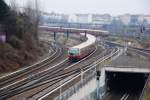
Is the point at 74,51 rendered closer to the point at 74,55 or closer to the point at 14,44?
the point at 74,55

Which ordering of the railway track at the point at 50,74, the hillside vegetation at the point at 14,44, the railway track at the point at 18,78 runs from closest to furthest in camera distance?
1. the railway track at the point at 50,74
2. the railway track at the point at 18,78
3. the hillside vegetation at the point at 14,44

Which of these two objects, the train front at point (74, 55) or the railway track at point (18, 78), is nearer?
the railway track at point (18, 78)

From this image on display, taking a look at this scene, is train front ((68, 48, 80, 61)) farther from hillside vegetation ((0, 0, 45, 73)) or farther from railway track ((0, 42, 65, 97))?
railway track ((0, 42, 65, 97))

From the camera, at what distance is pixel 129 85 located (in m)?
41.9

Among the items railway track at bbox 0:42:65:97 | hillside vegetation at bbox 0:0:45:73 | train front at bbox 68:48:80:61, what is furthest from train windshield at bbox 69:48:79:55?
railway track at bbox 0:42:65:97

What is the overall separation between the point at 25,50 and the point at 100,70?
50.4 ft

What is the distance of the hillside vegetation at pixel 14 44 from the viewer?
3850 cm

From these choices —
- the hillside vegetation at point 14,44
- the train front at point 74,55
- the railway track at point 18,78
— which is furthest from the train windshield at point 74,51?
the railway track at point 18,78

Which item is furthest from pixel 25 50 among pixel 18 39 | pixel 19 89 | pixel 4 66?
pixel 19 89

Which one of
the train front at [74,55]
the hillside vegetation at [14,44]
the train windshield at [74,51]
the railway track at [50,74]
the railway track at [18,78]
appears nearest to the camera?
the railway track at [50,74]

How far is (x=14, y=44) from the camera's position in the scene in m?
43.8

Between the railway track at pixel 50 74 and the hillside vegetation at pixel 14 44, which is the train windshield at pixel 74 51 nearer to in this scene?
the railway track at pixel 50 74

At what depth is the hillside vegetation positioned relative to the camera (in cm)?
3850

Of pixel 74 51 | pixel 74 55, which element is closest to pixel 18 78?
pixel 74 55
